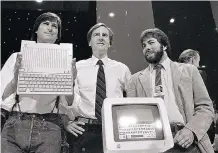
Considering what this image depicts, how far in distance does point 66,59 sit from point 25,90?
281 mm

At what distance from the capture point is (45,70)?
144cm

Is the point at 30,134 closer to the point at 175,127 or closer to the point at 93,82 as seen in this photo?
the point at 93,82

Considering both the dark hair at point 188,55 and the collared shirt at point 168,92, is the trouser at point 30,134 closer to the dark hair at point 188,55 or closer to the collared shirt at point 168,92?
→ the collared shirt at point 168,92

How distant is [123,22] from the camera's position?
255 centimetres

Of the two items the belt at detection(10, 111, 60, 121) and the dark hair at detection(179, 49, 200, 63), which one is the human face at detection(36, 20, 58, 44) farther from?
the dark hair at detection(179, 49, 200, 63)

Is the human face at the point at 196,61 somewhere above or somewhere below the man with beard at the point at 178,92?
above

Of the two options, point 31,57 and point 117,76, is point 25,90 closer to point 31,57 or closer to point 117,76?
point 31,57

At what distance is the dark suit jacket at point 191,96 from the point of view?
1.53 meters

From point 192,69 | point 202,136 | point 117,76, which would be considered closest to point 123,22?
point 117,76

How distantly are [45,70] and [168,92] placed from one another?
76cm

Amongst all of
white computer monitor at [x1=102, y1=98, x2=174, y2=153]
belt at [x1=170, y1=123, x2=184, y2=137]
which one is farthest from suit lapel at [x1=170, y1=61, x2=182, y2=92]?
white computer monitor at [x1=102, y1=98, x2=174, y2=153]

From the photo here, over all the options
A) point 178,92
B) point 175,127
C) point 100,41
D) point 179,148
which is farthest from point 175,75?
point 100,41

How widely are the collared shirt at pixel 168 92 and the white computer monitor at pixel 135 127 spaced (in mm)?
506

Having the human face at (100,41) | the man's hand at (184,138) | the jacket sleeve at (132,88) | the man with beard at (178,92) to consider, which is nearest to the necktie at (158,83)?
the man with beard at (178,92)
